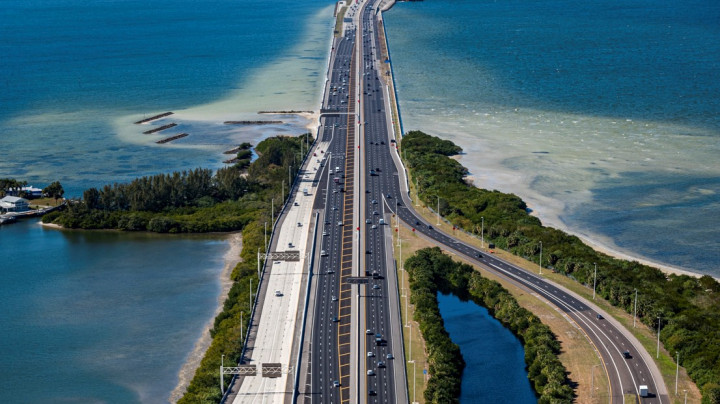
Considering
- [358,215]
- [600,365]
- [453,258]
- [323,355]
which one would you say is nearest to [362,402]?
[323,355]

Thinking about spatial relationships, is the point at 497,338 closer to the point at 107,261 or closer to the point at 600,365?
the point at 600,365

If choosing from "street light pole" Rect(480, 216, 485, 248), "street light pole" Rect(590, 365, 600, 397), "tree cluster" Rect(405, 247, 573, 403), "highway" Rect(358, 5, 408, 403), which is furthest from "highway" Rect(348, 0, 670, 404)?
"tree cluster" Rect(405, 247, 573, 403)

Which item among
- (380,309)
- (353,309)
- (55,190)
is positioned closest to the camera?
(353,309)

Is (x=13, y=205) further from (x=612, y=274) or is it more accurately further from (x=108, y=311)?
(x=612, y=274)

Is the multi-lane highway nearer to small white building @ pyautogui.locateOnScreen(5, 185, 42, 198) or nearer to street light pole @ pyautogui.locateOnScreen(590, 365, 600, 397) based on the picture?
street light pole @ pyautogui.locateOnScreen(590, 365, 600, 397)

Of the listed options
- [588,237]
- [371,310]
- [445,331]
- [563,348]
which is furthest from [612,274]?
[371,310]

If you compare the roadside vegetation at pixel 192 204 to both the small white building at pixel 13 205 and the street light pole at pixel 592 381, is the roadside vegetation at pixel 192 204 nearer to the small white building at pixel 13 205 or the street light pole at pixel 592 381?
the small white building at pixel 13 205
